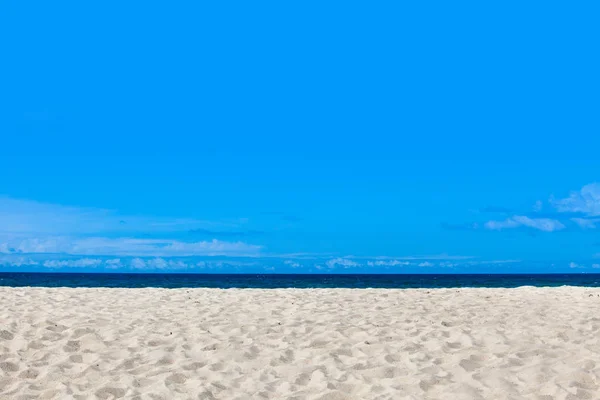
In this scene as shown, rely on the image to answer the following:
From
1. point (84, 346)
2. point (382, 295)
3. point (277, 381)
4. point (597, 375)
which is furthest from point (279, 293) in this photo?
point (597, 375)

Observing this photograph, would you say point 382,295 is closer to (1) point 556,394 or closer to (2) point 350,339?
(2) point 350,339

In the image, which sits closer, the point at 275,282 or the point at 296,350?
the point at 296,350

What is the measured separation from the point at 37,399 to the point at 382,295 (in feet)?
28.8

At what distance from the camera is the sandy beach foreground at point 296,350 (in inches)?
253

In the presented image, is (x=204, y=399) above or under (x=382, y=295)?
under

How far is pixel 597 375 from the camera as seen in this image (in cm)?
677

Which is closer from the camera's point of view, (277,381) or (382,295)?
(277,381)

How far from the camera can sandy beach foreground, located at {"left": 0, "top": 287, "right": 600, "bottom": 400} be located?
642 cm

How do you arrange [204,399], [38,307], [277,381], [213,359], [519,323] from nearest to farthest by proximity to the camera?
[204,399], [277,381], [213,359], [519,323], [38,307]

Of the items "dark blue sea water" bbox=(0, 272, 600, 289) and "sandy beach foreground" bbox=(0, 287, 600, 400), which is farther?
"dark blue sea water" bbox=(0, 272, 600, 289)

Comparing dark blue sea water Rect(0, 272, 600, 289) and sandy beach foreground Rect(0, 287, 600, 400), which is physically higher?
dark blue sea water Rect(0, 272, 600, 289)

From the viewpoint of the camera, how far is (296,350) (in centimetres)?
782

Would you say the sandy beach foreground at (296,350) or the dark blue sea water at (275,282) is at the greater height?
the dark blue sea water at (275,282)

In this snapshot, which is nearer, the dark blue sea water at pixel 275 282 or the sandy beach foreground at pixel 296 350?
the sandy beach foreground at pixel 296 350
